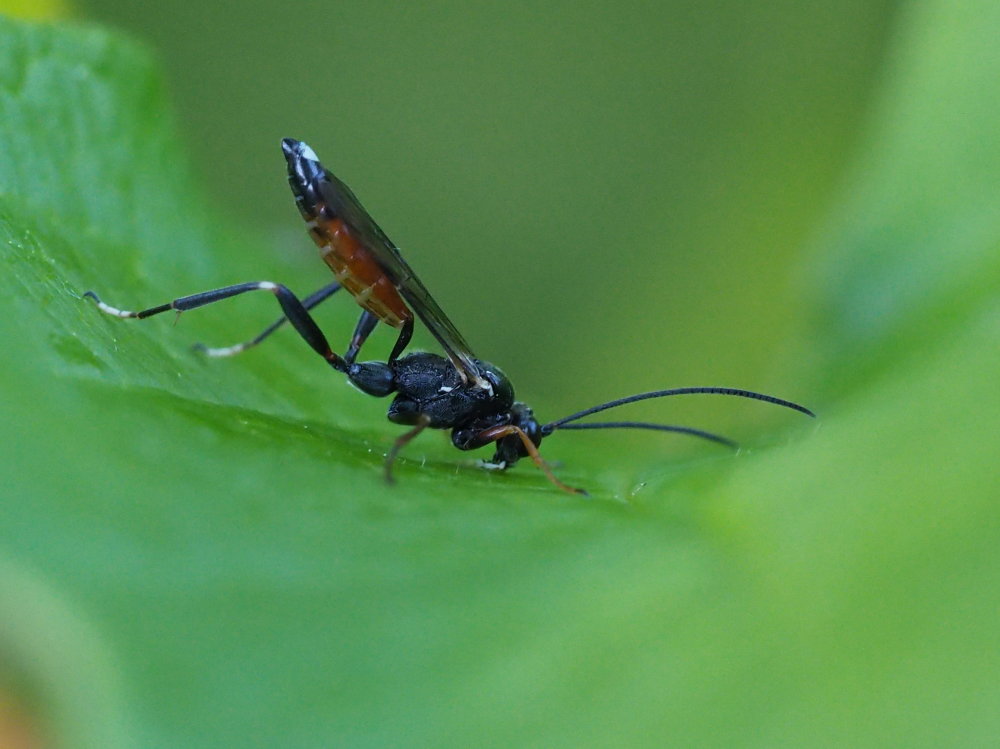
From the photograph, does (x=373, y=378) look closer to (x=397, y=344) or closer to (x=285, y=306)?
(x=397, y=344)

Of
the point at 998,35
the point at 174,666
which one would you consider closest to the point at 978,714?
the point at 174,666

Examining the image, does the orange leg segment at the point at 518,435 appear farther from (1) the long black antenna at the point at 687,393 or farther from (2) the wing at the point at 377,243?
(2) the wing at the point at 377,243

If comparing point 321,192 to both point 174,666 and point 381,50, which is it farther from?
point 381,50

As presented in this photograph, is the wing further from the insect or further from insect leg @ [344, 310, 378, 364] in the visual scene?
insect leg @ [344, 310, 378, 364]

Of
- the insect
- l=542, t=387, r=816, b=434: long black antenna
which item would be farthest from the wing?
l=542, t=387, r=816, b=434: long black antenna

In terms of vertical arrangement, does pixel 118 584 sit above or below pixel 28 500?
below

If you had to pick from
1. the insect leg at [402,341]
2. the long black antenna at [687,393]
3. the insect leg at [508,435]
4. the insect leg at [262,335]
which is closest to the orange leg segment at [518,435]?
the insect leg at [508,435]

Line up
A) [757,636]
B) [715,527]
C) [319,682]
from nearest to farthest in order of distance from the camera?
[319,682]
[757,636]
[715,527]

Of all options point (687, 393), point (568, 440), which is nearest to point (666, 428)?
point (687, 393)
